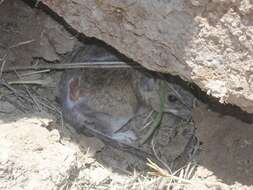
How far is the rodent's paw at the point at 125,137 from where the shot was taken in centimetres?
217

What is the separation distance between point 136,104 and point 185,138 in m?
0.23

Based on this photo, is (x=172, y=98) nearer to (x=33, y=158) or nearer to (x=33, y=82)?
(x=33, y=82)

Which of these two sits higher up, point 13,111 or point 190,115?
point 190,115

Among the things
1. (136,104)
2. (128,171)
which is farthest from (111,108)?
(128,171)

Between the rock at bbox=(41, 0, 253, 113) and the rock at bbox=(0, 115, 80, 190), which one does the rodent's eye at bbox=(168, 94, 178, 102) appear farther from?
the rock at bbox=(0, 115, 80, 190)

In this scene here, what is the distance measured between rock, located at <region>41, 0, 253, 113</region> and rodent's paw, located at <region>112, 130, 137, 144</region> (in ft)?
1.13

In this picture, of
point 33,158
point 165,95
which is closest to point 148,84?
point 165,95

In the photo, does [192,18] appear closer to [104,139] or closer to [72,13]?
[72,13]

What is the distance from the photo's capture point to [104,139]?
84.4 inches

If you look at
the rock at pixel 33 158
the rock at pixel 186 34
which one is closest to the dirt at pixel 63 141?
the rock at pixel 33 158

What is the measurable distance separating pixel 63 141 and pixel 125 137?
275 millimetres

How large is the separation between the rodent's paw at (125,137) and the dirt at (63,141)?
0.16 feet

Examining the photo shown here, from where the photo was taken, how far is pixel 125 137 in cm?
218

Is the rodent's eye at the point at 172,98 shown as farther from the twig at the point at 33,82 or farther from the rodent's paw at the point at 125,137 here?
the twig at the point at 33,82
